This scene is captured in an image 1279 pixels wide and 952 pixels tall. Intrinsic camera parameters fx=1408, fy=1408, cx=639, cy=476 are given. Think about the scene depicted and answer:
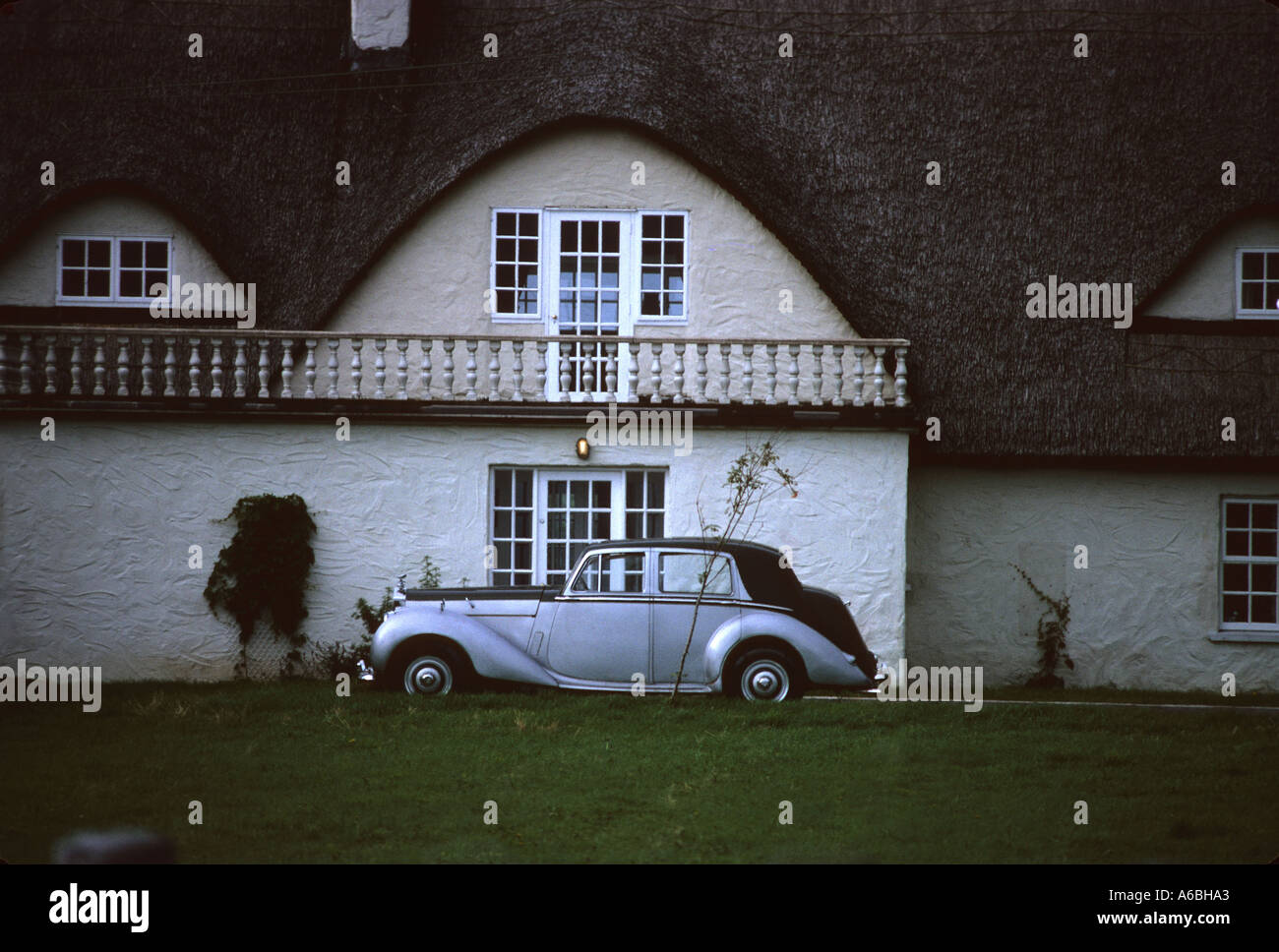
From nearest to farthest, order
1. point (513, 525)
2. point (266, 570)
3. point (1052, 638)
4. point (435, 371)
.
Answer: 1. point (266, 570)
2. point (513, 525)
3. point (435, 371)
4. point (1052, 638)

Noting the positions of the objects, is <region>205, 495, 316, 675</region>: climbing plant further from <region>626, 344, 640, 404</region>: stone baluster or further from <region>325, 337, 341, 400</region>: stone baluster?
<region>626, 344, 640, 404</region>: stone baluster

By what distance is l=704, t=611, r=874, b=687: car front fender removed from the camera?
41.0 feet

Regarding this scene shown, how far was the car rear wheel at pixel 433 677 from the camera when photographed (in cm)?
1261

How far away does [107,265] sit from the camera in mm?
16594

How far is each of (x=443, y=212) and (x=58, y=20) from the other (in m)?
6.77

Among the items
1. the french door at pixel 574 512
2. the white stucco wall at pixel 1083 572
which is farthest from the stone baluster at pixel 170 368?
the white stucco wall at pixel 1083 572

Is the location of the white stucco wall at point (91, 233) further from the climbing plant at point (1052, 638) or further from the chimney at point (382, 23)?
the climbing plant at point (1052, 638)

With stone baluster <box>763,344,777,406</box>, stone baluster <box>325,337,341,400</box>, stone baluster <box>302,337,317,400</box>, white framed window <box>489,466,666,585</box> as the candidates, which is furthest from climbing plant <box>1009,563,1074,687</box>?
stone baluster <box>302,337,317,400</box>

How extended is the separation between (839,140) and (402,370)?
6252 millimetres

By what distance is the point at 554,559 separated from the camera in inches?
591

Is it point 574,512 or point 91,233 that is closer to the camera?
point 574,512

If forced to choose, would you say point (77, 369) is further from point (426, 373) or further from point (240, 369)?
point (426, 373)

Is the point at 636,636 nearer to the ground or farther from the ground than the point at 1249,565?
nearer to the ground

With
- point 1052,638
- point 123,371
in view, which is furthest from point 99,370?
point 1052,638
